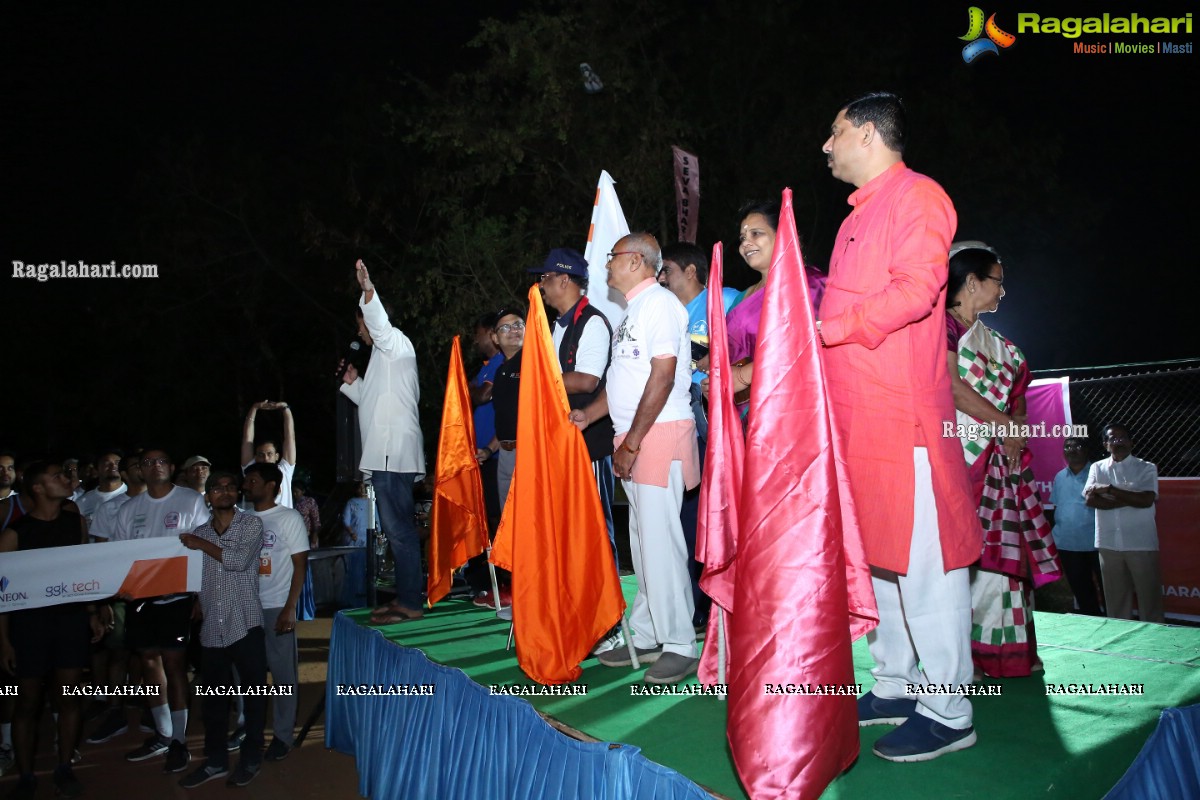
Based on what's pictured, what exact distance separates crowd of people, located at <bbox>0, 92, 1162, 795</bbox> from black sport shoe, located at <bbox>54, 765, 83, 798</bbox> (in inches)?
0.4

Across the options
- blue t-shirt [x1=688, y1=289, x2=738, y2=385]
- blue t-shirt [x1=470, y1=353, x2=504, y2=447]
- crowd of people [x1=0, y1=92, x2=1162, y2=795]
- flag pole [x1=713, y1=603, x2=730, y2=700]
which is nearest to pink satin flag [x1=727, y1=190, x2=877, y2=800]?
crowd of people [x1=0, y1=92, x2=1162, y2=795]

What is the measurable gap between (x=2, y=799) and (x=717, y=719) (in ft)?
13.2

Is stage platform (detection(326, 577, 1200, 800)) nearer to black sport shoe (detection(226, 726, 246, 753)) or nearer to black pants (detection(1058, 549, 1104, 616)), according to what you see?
black sport shoe (detection(226, 726, 246, 753))

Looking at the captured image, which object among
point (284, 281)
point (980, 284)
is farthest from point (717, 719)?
point (284, 281)

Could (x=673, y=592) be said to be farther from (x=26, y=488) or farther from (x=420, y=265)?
(x=420, y=265)

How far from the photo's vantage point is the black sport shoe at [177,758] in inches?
211

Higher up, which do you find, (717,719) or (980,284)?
(980,284)

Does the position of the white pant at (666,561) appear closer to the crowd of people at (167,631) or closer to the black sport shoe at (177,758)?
the crowd of people at (167,631)

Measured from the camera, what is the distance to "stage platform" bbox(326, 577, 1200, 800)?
251 centimetres

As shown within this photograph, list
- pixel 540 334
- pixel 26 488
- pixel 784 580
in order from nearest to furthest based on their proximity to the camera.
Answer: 1. pixel 784 580
2. pixel 540 334
3. pixel 26 488

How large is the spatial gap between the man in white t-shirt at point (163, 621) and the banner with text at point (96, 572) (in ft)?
0.54

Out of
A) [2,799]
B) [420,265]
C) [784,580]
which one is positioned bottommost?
[2,799]

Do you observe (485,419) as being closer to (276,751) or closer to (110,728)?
(276,751)

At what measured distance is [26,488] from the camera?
5.30m
